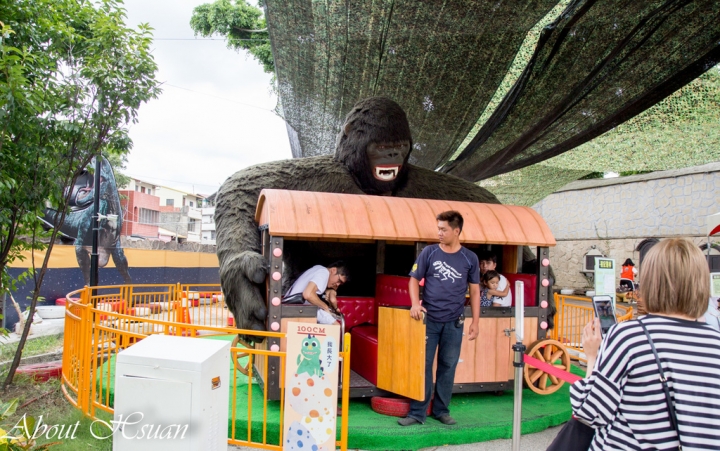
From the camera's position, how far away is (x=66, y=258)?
10.4 m

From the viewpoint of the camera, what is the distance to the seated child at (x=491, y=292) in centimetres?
505

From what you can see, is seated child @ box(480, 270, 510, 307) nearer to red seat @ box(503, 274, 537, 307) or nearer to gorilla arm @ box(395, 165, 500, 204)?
red seat @ box(503, 274, 537, 307)

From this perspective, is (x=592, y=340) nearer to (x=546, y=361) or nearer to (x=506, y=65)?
(x=546, y=361)

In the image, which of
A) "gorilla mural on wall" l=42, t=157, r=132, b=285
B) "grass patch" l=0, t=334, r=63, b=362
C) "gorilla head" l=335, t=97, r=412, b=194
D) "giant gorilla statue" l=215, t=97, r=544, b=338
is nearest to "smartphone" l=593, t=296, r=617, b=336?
"giant gorilla statue" l=215, t=97, r=544, b=338

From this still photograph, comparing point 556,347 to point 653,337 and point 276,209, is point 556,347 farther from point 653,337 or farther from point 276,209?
point 653,337

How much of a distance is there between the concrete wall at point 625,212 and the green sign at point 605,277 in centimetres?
1033

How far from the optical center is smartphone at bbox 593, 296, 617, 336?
7.25ft

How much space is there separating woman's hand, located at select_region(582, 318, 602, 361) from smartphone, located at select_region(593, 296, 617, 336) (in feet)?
1.06

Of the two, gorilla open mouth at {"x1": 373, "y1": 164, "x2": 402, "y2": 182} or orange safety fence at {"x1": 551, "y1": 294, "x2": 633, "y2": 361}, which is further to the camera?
orange safety fence at {"x1": 551, "y1": 294, "x2": 633, "y2": 361}

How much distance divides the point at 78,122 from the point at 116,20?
3.67ft

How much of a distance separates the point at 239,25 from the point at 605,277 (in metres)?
16.9

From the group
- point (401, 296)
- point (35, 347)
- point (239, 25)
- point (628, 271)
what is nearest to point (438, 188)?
point (401, 296)

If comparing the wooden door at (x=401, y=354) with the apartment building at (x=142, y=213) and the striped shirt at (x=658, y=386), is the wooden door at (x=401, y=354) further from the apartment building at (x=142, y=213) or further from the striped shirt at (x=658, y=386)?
the apartment building at (x=142, y=213)

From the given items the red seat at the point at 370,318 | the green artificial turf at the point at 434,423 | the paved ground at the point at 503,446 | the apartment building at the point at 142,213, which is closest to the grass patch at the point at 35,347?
the green artificial turf at the point at 434,423
